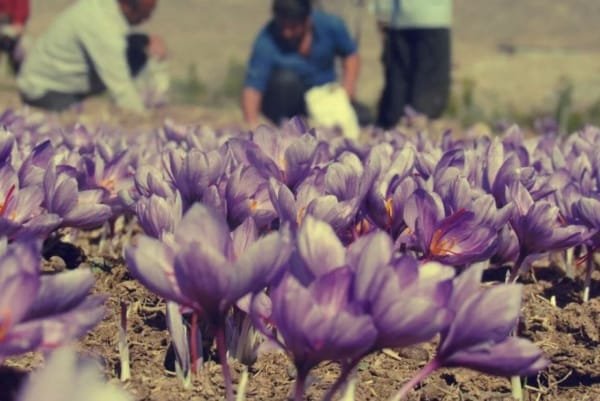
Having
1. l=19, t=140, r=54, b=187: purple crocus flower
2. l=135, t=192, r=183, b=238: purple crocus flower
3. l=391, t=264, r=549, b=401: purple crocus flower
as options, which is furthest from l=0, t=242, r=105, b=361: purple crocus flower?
l=19, t=140, r=54, b=187: purple crocus flower

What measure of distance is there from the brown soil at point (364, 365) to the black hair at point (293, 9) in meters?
5.64

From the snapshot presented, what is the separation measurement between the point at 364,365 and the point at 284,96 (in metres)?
6.66

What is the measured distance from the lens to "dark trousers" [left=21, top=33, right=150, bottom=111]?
859cm

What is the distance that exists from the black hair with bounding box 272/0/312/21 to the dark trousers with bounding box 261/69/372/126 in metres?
0.57

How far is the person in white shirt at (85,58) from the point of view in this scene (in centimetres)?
811

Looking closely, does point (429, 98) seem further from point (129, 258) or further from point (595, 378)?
point (129, 258)

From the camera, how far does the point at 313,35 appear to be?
816 centimetres

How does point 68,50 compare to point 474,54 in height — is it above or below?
above

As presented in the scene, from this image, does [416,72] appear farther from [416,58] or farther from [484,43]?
[484,43]

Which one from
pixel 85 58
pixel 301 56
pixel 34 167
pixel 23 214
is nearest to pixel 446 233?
pixel 23 214

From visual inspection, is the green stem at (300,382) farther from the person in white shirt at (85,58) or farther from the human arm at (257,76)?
the person in white shirt at (85,58)

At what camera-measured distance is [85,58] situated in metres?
8.62

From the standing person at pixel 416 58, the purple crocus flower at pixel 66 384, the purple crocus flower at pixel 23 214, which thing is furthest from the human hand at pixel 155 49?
the purple crocus flower at pixel 66 384

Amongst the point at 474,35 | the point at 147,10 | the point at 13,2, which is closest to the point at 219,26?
the point at 474,35
